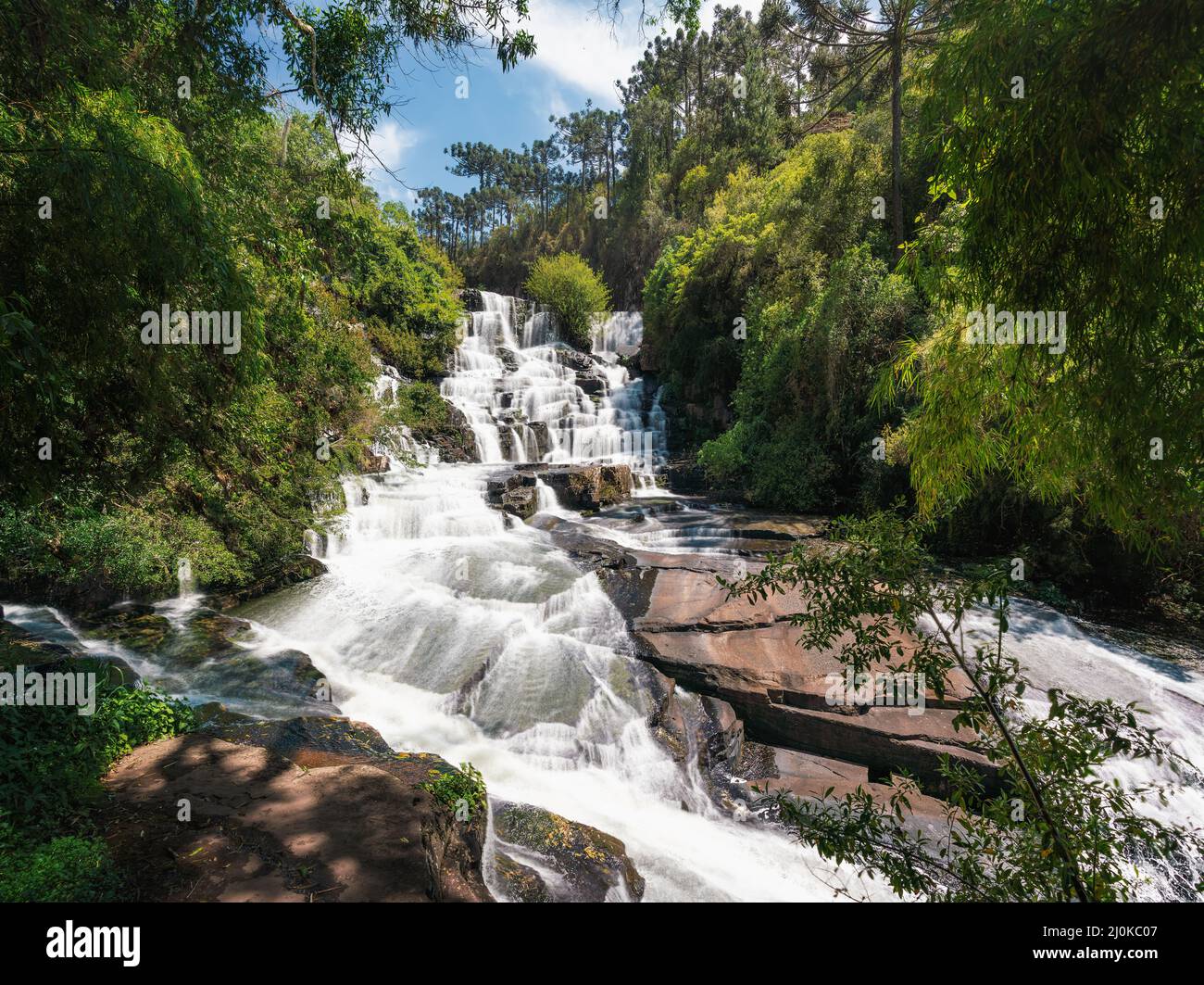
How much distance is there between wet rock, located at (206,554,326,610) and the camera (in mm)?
8617

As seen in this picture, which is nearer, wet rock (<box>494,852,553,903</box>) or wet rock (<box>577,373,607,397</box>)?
wet rock (<box>494,852,553,903</box>)

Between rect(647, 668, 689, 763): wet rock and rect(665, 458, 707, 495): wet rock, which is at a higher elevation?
rect(665, 458, 707, 495): wet rock

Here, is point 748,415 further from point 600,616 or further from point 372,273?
point 372,273

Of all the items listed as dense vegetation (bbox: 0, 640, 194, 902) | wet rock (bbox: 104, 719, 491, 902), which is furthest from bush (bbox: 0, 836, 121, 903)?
wet rock (bbox: 104, 719, 491, 902)

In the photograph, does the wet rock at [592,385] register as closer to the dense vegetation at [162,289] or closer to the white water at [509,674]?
the white water at [509,674]

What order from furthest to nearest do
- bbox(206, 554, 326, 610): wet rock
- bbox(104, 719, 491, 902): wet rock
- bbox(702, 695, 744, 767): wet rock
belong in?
bbox(206, 554, 326, 610): wet rock, bbox(702, 695, 744, 767): wet rock, bbox(104, 719, 491, 902): wet rock

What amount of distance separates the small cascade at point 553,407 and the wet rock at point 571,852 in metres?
13.4

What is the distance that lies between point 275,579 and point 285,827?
722 centimetres

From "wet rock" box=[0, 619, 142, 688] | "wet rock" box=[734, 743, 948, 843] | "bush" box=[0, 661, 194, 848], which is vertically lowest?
"wet rock" box=[734, 743, 948, 843]

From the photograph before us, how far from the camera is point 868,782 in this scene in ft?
17.7

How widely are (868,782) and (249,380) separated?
7216 millimetres

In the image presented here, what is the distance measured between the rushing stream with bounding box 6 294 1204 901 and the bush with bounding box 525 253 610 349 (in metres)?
19.3

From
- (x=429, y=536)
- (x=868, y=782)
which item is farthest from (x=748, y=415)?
(x=868, y=782)

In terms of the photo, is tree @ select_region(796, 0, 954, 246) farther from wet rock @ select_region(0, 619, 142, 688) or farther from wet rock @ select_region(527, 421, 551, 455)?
wet rock @ select_region(0, 619, 142, 688)
